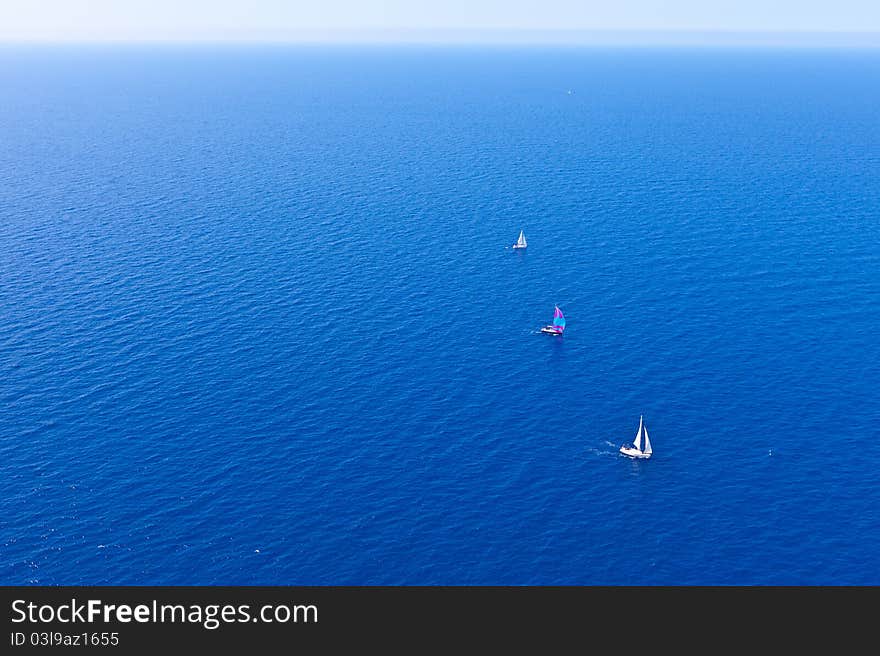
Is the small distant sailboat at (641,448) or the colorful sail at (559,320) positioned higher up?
the colorful sail at (559,320)

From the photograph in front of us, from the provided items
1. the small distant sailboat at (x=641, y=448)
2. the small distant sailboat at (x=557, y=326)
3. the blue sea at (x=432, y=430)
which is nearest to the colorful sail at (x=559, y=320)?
the small distant sailboat at (x=557, y=326)

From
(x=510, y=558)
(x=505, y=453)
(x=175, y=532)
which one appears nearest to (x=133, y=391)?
(x=175, y=532)

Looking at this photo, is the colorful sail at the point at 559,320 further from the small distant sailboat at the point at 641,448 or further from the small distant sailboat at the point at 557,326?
the small distant sailboat at the point at 641,448

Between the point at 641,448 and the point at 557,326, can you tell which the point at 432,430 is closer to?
the point at 641,448

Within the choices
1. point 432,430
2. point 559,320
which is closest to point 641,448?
point 432,430

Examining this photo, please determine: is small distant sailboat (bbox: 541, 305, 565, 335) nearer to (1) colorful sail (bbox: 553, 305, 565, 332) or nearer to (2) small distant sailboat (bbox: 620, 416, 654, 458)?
(1) colorful sail (bbox: 553, 305, 565, 332)

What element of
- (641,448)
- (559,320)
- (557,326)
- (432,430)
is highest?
(559,320)

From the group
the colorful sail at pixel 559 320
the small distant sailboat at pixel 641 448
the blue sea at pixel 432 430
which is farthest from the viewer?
the colorful sail at pixel 559 320
